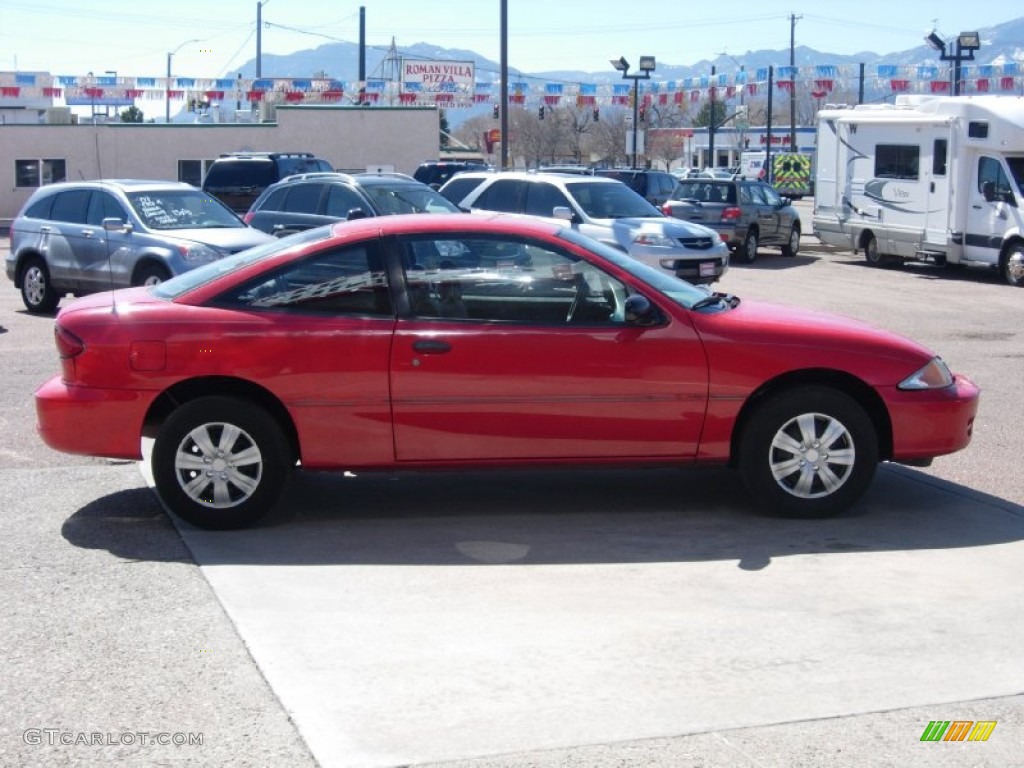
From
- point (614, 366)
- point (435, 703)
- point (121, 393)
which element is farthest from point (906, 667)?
point (121, 393)

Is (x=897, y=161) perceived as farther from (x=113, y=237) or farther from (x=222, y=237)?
(x=113, y=237)

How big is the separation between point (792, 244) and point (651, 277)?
2205 centimetres

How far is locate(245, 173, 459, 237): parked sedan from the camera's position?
18.8 metres

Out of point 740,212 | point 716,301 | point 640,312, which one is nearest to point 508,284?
point 640,312

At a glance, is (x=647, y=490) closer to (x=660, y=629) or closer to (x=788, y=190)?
(x=660, y=629)

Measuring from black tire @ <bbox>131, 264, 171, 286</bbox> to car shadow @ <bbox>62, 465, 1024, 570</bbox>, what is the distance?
25.5ft

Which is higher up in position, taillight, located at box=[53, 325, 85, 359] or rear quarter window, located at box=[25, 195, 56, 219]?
rear quarter window, located at box=[25, 195, 56, 219]

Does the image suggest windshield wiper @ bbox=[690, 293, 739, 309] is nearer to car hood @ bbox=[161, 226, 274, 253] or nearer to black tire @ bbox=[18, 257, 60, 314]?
car hood @ bbox=[161, 226, 274, 253]

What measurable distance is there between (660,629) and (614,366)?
182cm

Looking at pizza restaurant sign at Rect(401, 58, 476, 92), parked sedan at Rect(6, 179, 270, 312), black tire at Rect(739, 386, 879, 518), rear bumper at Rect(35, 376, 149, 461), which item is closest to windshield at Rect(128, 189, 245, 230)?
parked sedan at Rect(6, 179, 270, 312)

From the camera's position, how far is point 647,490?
26.6 feet

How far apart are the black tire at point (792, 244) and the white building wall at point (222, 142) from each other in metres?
19.2

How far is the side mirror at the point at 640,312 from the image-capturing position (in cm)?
714

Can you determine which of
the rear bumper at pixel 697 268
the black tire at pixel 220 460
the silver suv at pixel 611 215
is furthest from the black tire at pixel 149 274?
the black tire at pixel 220 460
